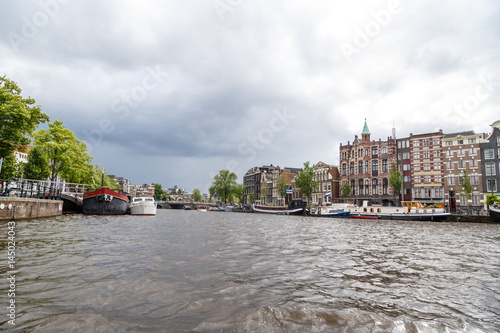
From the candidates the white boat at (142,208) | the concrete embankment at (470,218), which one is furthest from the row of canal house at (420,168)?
the white boat at (142,208)

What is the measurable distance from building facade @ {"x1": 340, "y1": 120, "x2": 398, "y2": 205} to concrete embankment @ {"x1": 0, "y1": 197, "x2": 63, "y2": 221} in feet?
207

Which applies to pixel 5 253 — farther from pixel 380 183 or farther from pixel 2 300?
pixel 380 183

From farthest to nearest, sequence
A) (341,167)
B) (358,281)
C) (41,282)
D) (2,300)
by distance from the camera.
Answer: (341,167) → (358,281) → (41,282) → (2,300)

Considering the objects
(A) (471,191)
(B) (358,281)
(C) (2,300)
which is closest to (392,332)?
(B) (358,281)

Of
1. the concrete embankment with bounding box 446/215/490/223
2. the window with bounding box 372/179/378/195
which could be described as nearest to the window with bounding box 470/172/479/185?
the concrete embankment with bounding box 446/215/490/223

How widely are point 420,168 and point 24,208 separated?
230 ft

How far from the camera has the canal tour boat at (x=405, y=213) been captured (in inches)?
1838

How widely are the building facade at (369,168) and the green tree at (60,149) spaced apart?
62.3 meters

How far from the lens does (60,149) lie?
42938mm

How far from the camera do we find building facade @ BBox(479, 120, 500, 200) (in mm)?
54469

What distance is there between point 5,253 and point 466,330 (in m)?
11.1

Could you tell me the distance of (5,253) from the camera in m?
8.52

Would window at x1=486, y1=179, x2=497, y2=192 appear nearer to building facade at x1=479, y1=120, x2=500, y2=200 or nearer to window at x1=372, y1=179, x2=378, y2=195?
building facade at x1=479, y1=120, x2=500, y2=200

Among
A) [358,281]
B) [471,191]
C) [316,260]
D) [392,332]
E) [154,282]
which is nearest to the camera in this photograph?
[392,332]
